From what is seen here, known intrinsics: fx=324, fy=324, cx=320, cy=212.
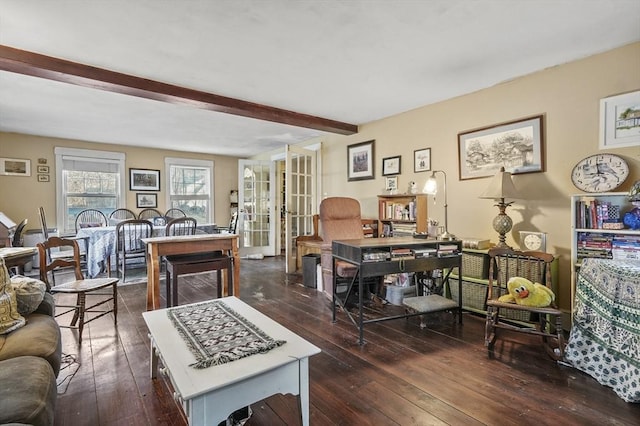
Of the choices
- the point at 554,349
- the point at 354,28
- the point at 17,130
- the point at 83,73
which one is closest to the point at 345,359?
the point at 554,349

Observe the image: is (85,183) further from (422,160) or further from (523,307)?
(523,307)

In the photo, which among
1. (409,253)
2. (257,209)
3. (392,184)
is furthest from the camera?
(257,209)

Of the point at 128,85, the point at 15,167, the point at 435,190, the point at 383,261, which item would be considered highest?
the point at 128,85

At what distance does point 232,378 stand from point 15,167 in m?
6.67

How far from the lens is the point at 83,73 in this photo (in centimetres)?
291

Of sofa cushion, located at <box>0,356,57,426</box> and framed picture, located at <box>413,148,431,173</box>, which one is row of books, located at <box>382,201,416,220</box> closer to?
framed picture, located at <box>413,148,431,173</box>

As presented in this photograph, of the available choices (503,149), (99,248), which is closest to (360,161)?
(503,149)

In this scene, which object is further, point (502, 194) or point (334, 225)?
point (334, 225)

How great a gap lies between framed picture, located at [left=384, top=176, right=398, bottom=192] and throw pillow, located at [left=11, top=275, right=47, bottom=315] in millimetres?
3858

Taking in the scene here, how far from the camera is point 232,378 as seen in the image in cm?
125

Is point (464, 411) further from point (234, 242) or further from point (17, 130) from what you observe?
point (17, 130)

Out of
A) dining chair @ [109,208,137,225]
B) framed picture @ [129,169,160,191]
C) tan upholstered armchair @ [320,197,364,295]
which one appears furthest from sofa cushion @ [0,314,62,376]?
framed picture @ [129,169,160,191]

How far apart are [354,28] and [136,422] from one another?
278cm

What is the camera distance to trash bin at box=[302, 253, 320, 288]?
4352 millimetres
